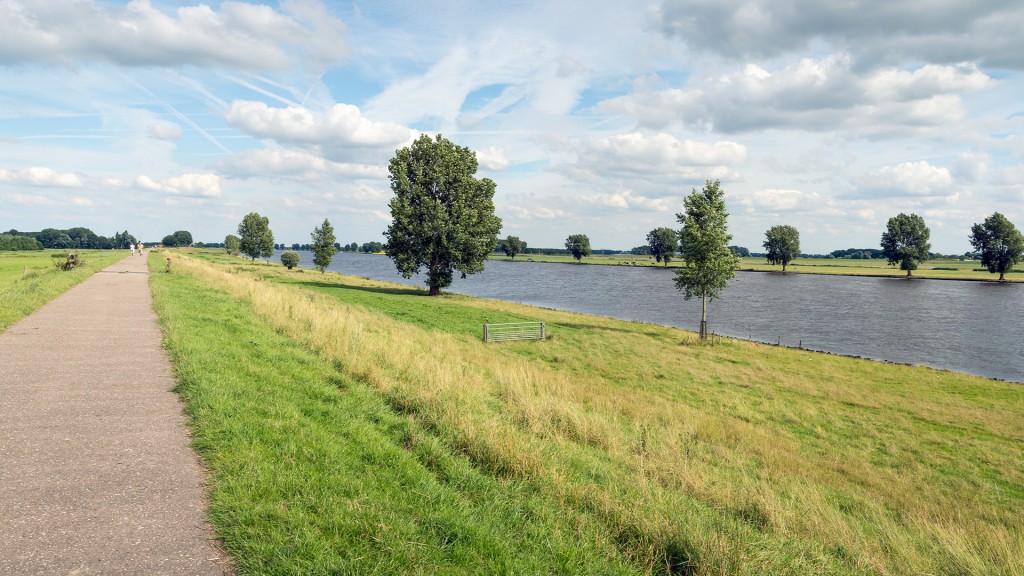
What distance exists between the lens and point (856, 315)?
2147 inches

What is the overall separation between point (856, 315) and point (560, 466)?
194ft

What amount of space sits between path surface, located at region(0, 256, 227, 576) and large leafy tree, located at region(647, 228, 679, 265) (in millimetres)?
160226

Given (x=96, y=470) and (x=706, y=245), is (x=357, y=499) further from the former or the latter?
(x=706, y=245)

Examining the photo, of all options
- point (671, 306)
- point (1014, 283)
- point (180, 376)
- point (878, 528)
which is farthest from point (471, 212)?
point (1014, 283)

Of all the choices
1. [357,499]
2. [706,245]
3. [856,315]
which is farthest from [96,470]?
[856,315]

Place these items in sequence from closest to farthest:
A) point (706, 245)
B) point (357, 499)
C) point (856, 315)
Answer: point (357, 499) → point (706, 245) → point (856, 315)

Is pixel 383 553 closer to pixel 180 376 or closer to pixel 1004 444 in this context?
pixel 180 376

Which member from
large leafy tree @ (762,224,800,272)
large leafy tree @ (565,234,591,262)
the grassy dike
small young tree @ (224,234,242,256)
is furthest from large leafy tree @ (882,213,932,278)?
small young tree @ (224,234,242,256)

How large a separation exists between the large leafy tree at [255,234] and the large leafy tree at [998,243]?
156 m

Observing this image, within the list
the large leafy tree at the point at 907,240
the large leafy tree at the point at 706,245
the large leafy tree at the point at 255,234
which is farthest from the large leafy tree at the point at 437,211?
the large leafy tree at the point at 907,240

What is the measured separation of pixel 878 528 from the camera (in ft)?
28.1

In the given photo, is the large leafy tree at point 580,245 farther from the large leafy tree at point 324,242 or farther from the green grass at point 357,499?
the green grass at point 357,499

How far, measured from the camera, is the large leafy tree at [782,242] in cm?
14200

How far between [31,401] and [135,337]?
19.1 feet
